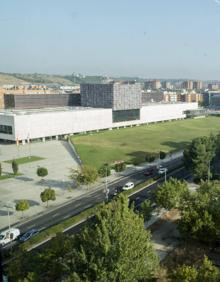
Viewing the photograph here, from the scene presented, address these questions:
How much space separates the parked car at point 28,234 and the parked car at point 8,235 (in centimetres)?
36

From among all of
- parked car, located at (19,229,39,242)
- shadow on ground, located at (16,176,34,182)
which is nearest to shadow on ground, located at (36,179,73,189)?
shadow on ground, located at (16,176,34,182)

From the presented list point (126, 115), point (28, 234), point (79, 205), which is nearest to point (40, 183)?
point (79, 205)

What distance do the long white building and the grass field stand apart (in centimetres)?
181

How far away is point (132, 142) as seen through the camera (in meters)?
42.3

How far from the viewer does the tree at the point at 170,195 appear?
58.2 feet

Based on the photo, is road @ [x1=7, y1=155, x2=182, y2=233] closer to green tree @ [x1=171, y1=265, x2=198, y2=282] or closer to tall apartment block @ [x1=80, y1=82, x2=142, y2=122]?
green tree @ [x1=171, y1=265, x2=198, y2=282]

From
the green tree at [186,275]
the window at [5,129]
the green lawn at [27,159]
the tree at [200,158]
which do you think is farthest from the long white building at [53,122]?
the green tree at [186,275]

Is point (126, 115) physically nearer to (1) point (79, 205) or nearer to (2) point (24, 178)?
(2) point (24, 178)

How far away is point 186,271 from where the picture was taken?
1034 cm

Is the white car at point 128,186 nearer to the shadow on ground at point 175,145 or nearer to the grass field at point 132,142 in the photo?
the grass field at point 132,142

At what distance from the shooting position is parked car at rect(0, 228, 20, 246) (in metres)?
16.3

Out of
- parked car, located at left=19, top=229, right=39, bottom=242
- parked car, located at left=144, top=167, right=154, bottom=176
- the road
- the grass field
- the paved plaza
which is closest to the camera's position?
parked car, located at left=19, top=229, right=39, bottom=242

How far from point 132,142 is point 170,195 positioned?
24647mm

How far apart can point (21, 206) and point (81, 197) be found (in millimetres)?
4564
